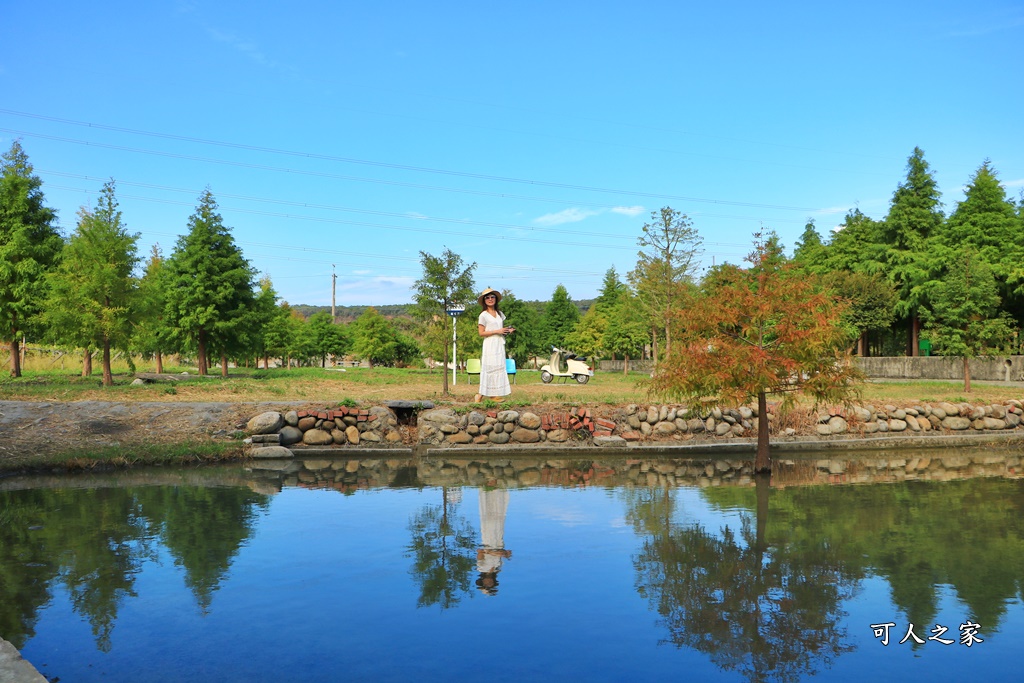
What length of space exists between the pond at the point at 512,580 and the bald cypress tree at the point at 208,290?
71.6 ft

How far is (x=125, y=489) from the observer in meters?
11.2

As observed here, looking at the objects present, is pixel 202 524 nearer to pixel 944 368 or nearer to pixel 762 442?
pixel 762 442

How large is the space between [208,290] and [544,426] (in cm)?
2244

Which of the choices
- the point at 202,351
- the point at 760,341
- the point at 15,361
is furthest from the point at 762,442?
the point at 202,351

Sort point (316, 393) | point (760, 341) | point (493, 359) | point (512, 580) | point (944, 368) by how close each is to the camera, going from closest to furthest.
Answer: point (512, 580) < point (760, 341) < point (493, 359) < point (316, 393) < point (944, 368)

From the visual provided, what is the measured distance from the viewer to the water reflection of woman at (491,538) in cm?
684

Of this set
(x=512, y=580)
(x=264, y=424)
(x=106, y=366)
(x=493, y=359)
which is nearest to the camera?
(x=512, y=580)

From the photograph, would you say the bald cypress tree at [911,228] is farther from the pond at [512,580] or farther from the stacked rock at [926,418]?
the pond at [512,580]

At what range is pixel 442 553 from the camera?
7.74 m

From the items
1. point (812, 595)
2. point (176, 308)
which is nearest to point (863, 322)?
point (176, 308)

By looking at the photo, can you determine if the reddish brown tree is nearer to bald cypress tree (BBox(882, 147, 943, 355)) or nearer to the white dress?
the white dress

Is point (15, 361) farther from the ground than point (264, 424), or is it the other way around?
point (15, 361)

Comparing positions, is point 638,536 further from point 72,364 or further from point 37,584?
point 72,364

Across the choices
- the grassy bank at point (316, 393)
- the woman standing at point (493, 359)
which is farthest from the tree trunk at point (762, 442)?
the woman standing at point (493, 359)
